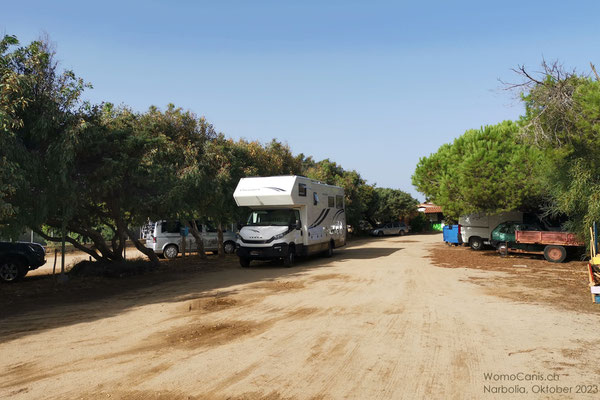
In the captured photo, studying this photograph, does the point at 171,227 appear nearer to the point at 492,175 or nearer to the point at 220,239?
the point at 220,239

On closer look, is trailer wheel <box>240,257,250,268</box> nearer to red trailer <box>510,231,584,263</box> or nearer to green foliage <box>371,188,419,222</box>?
red trailer <box>510,231,584,263</box>

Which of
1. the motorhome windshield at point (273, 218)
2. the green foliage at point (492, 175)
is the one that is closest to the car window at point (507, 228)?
the green foliage at point (492, 175)

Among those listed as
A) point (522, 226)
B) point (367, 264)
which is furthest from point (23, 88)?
point (522, 226)

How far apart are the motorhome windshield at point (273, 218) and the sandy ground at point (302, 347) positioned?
555 cm

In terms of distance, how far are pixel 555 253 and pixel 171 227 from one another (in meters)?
17.3

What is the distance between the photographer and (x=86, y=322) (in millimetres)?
7613

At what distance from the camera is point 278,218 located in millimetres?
15961

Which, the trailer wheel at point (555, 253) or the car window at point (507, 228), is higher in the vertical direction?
the car window at point (507, 228)

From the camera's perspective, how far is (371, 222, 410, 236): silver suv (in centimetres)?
4391

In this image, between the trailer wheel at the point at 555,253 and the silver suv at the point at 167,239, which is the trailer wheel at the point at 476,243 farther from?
the silver suv at the point at 167,239

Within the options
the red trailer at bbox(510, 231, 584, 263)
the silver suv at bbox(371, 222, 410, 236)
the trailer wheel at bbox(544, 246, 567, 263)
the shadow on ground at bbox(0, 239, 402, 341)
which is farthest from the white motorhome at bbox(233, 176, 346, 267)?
the silver suv at bbox(371, 222, 410, 236)

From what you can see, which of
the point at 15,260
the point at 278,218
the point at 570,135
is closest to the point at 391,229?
the point at 278,218

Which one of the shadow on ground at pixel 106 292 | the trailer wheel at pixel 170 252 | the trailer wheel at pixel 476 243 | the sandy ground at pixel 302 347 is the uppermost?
the trailer wheel at pixel 170 252

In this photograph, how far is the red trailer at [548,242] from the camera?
52.8 ft
